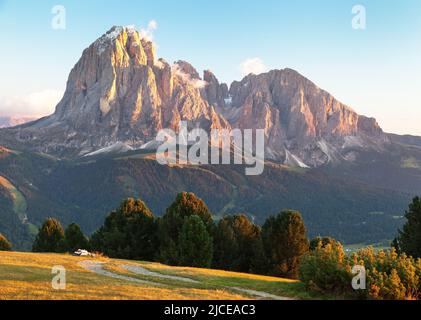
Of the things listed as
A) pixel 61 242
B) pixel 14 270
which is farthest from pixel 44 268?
pixel 61 242

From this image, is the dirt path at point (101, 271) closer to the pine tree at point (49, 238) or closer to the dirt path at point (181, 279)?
the dirt path at point (181, 279)

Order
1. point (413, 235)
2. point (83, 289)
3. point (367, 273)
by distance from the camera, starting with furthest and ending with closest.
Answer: point (413, 235) → point (367, 273) → point (83, 289)

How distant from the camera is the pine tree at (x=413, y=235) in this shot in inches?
2482

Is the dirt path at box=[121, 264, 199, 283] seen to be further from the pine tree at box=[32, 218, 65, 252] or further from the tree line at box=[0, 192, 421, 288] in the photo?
the pine tree at box=[32, 218, 65, 252]

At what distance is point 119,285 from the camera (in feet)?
109

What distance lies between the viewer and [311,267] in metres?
37.4

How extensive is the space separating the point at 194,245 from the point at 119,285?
124 ft

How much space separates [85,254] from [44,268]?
58.5 feet

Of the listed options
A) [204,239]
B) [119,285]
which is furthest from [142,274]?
[204,239]

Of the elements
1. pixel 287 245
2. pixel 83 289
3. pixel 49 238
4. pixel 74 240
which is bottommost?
pixel 49 238

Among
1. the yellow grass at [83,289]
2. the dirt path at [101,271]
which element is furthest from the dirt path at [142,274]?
the yellow grass at [83,289]

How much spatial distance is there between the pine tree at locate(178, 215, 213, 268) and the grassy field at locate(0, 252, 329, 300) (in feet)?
76.2

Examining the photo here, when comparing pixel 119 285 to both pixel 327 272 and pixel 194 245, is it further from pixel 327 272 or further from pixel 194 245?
pixel 194 245
